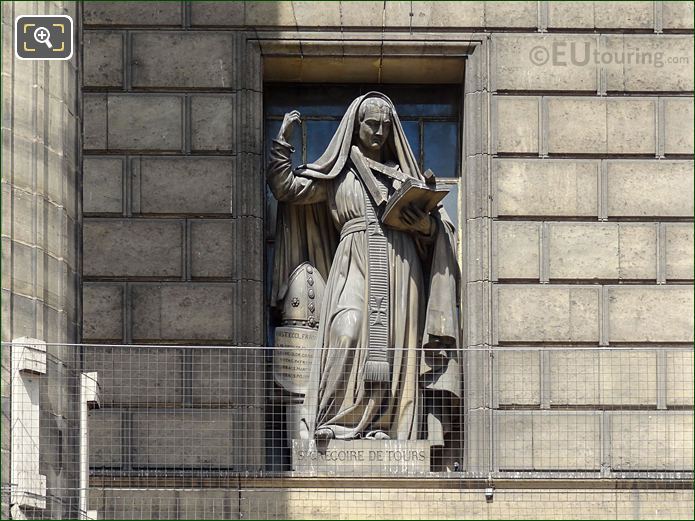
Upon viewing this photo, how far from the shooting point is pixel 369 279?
73.0 ft

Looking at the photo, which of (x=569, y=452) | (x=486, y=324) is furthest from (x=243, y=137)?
(x=569, y=452)

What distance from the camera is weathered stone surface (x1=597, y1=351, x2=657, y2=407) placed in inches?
874

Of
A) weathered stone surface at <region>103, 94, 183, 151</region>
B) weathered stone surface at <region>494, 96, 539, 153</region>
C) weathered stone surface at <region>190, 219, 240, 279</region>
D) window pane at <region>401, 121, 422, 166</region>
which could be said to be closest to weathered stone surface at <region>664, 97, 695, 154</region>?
weathered stone surface at <region>494, 96, 539, 153</region>

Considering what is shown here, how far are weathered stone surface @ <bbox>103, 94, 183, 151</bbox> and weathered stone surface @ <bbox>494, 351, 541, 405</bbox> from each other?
13.4 feet

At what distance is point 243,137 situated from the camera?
22.7 m

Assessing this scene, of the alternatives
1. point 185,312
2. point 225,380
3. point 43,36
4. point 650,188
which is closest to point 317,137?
point 185,312

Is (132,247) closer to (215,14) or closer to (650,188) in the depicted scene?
(215,14)

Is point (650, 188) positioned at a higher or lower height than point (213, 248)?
higher

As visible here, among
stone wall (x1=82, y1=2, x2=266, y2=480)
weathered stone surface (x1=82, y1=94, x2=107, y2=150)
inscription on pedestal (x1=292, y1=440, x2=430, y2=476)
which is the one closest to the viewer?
inscription on pedestal (x1=292, y1=440, x2=430, y2=476)

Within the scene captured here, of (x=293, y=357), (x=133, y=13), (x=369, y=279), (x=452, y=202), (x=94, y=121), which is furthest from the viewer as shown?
(x=452, y=202)

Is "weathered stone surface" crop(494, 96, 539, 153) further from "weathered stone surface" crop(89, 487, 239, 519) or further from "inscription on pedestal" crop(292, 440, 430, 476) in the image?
"weathered stone surface" crop(89, 487, 239, 519)

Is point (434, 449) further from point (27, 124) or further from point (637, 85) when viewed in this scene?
point (27, 124)

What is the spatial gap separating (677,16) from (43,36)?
24.3 ft

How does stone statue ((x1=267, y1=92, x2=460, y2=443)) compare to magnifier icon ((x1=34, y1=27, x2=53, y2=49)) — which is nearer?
magnifier icon ((x1=34, y1=27, x2=53, y2=49))
